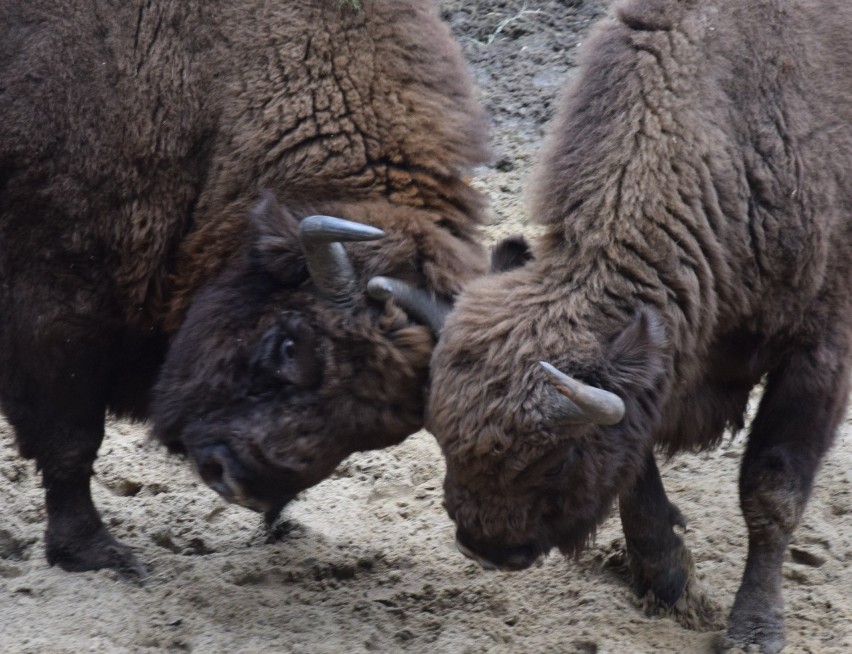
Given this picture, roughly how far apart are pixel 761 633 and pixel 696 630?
0.33 metres

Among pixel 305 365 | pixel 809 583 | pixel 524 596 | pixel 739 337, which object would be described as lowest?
pixel 524 596

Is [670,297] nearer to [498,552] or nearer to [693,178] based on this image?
[693,178]

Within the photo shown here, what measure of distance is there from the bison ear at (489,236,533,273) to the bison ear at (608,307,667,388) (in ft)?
1.94

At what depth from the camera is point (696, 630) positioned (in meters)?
4.75

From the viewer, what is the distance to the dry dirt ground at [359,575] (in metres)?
4.56

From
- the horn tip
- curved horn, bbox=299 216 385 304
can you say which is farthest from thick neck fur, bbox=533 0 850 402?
curved horn, bbox=299 216 385 304

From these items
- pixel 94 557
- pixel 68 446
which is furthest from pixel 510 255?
pixel 94 557

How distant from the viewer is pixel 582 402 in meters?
3.81

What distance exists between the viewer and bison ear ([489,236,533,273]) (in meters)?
4.48

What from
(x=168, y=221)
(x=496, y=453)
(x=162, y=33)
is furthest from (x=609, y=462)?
(x=162, y=33)

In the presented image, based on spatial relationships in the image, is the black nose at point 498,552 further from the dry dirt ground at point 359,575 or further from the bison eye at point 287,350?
the bison eye at point 287,350

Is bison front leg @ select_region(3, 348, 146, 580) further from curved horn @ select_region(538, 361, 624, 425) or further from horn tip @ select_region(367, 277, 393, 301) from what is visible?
curved horn @ select_region(538, 361, 624, 425)

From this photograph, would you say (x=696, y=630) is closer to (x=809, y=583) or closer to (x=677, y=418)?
(x=809, y=583)

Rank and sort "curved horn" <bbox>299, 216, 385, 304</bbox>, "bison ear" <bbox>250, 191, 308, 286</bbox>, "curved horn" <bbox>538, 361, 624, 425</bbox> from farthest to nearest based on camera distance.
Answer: "bison ear" <bbox>250, 191, 308, 286</bbox> → "curved horn" <bbox>299, 216, 385, 304</bbox> → "curved horn" <bbox>538, 361, 624, 425</bbox>
